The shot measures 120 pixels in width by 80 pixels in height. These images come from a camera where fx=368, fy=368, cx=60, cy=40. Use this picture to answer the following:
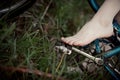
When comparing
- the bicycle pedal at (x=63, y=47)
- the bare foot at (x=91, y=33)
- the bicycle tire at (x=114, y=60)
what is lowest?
the bicycle tire at (x=114, y=60)

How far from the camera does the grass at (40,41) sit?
85.4 inches

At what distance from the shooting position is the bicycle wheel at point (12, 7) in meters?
2.36

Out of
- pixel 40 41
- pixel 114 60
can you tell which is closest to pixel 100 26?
pixel 114 60

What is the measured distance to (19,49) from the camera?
7.39 feet

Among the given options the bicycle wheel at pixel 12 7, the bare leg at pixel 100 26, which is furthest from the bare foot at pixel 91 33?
the bicycle wheel at pixel 12 7

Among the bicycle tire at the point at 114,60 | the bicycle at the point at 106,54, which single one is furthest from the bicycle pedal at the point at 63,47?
the bicycle tire at the point at 114,60

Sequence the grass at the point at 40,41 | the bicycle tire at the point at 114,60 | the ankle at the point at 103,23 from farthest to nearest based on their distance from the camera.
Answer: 1. the ankle at the point at 103,23
2. the bicycle tire at the point at 114,60
3. the grass at the point at 40,41

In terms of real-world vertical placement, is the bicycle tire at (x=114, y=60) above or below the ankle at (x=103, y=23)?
below

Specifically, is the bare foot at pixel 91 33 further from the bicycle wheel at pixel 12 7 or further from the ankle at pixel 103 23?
the bicycle wheel at pixel 12 7

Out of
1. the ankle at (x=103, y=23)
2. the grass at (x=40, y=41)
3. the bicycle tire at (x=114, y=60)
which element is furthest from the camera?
the ankle at (x=103, y=23)

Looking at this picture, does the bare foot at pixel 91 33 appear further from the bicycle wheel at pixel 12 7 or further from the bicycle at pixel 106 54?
the bicycle wheel at pixel 12 7

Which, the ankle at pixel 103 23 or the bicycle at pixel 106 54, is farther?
the ankle at pixel 103 23

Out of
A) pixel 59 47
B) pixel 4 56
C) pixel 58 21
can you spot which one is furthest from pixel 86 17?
pixel 4 56

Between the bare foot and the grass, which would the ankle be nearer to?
the bare foot
